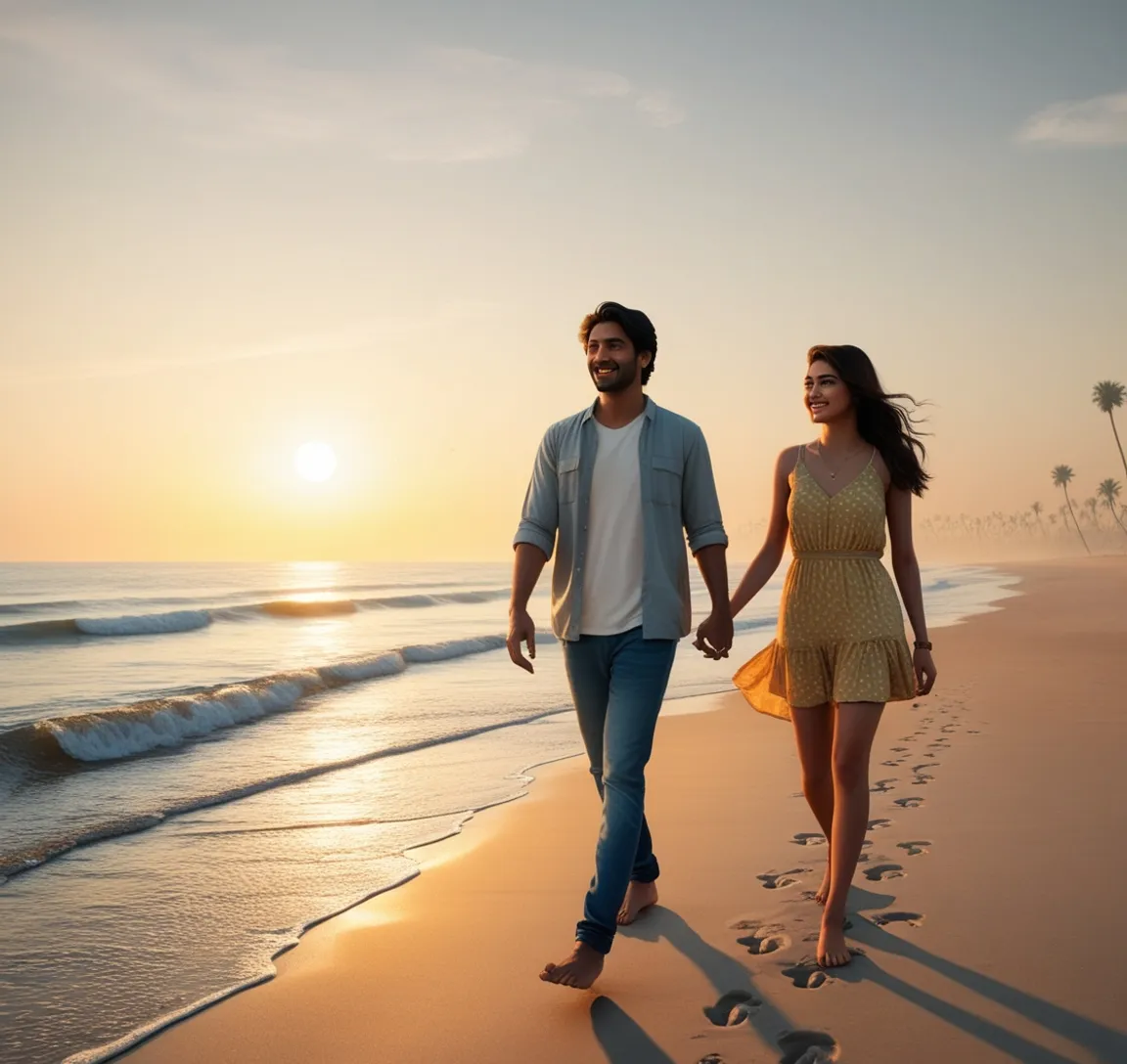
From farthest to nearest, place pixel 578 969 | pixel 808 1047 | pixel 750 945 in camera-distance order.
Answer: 1. pixel 750 945
2. pixel 578 969
3. pixel 808 1047

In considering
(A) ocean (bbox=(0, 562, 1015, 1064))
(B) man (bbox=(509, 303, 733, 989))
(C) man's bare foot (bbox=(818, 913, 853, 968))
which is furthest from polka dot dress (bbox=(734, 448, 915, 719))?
(A) ocean (bbox=(0, 562, 1015, 1064))

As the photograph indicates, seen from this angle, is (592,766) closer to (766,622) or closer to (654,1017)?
(654,1017)

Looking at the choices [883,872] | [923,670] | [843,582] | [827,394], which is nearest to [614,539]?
[843,582]

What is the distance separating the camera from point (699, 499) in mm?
3705

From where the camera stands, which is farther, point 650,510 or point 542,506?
point 542,506

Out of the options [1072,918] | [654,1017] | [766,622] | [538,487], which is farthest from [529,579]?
[766,622]

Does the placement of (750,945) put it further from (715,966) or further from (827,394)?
(827,394)

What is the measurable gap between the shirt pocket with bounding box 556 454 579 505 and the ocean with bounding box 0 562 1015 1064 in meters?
2.05

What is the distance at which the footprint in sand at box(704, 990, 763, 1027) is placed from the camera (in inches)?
120

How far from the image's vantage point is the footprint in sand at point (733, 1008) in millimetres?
3055

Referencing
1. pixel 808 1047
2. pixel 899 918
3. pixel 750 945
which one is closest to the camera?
pixel 808 1047

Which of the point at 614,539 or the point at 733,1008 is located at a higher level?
the point at 614,539

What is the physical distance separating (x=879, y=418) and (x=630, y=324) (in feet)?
3.41

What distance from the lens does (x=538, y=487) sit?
3764mm
